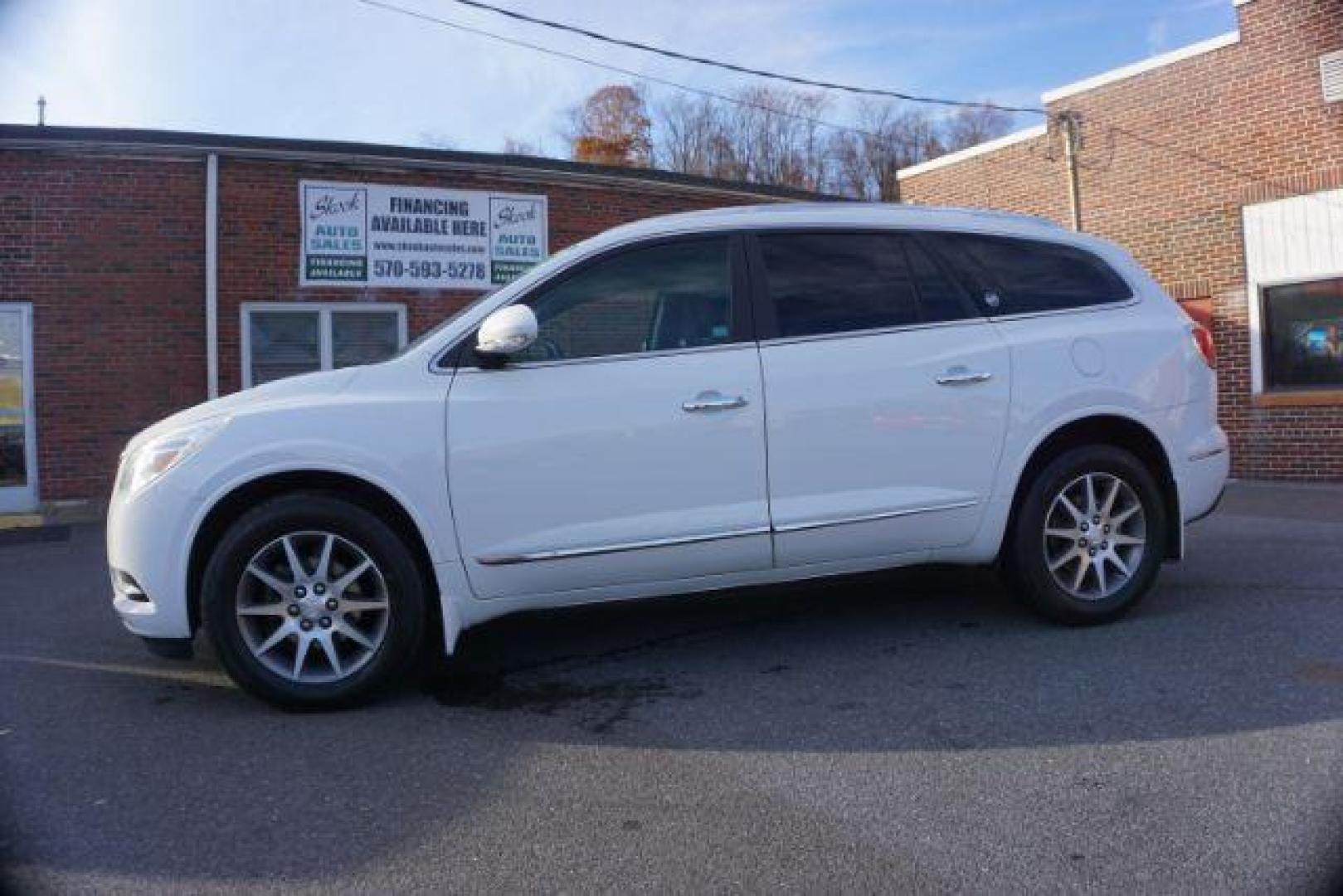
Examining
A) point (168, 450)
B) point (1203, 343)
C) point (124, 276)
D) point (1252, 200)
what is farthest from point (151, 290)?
point (1252, 200)

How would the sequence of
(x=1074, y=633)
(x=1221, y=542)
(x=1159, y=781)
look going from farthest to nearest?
(x=1221, y=542)
(x=1074, y=633)
(x=1159, y=781)

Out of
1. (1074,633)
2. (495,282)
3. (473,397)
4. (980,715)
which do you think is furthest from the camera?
(495,282)

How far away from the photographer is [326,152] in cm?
1130

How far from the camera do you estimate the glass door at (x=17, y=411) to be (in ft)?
34.0

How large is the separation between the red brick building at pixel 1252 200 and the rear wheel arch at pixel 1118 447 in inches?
287

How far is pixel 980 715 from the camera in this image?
373 cm

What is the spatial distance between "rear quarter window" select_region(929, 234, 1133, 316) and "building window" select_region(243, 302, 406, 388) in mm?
8023

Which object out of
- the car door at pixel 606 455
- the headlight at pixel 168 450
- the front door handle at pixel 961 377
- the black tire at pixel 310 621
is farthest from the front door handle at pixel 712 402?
the headlight at pixel 168 450

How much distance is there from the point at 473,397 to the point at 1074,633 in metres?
2.83

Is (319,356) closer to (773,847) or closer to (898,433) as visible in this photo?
(898,433)

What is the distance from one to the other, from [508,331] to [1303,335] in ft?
33.4

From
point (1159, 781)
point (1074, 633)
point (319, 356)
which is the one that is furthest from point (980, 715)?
point (319, 356)

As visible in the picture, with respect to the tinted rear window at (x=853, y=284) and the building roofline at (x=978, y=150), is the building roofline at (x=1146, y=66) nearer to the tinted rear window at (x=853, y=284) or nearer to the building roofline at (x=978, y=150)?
the building roofline at (x=978, y=150)

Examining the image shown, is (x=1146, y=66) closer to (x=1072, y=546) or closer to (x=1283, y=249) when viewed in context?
(x=1283, y=249)
